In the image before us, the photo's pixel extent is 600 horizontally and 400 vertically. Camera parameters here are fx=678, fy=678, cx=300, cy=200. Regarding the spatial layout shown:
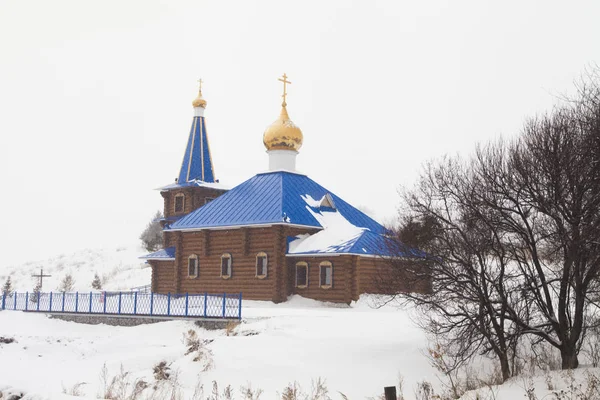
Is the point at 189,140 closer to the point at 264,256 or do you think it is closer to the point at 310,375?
the point at 264,256

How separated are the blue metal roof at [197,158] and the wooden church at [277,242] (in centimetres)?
455

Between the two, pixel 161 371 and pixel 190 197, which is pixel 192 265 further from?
pixel 161 371

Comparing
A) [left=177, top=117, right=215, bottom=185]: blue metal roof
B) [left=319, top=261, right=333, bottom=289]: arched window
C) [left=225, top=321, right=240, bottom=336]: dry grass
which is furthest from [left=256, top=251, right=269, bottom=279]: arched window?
[left=177, top=117, right=215, bottom=185]: blue metal roof

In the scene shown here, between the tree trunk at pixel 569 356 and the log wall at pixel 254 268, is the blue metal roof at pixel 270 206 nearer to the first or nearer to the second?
the log wall at pixel 254 268

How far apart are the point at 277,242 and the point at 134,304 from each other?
21.5 ft

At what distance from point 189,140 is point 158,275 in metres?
8.11

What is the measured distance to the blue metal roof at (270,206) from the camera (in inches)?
1166

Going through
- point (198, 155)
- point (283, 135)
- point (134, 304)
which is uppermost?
point (283, 135)

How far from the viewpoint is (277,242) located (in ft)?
94.5

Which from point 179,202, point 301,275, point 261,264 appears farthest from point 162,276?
point 301,275

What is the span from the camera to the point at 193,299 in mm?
25281

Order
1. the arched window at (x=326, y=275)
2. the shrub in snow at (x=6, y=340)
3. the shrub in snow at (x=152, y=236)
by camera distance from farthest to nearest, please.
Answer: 1. the shrub in snow at (x=152, y=236)
2. the arched window at (x=326, y=275)
3. the shrub in snow at (x=6, y=340)

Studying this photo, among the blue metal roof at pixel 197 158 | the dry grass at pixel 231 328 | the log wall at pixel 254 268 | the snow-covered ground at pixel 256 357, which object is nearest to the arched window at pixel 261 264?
the log wall at pixel 254 268

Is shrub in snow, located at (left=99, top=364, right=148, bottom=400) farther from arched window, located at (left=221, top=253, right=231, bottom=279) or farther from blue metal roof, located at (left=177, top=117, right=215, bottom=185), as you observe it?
blue metal roof, located at (left=177, top=117, right=215, bottom=185)
